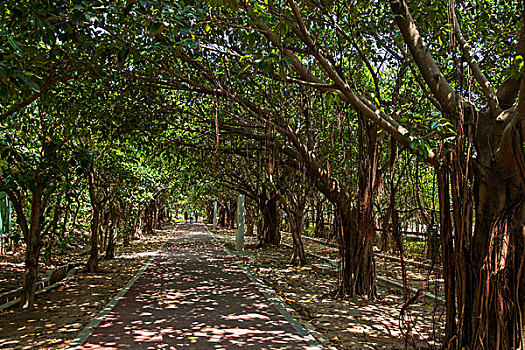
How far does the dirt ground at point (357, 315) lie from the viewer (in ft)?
17.9

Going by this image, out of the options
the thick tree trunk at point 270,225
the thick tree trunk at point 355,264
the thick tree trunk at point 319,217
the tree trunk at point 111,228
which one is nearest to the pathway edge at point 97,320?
the tree trunk at point 111,228

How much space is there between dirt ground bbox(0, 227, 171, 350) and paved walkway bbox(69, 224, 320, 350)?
389mm

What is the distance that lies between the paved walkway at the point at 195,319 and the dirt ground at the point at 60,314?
1.28 feet

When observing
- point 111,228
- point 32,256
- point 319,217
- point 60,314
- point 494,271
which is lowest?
point 60,314

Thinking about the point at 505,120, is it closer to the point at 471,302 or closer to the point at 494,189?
the point at 494,189

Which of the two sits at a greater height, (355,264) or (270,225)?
(270,225)

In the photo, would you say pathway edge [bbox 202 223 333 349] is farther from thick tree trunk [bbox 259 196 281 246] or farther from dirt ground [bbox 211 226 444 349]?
thick tree trunk [bbox 259 196 281 246]

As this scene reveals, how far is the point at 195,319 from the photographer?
260 inches

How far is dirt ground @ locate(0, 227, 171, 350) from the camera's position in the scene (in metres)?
5.46

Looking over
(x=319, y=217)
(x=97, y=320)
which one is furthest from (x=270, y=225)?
(x=97, y=320)

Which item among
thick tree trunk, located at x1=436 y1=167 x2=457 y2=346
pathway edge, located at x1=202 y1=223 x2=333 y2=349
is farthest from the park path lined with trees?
pathway edge, located at x1=202 y1=223 x2=333 y2=349

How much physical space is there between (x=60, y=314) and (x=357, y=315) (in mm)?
5026

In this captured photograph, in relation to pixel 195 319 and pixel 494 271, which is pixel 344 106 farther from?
pixel 494 271

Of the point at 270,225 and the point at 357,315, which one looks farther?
the point at 270,225
